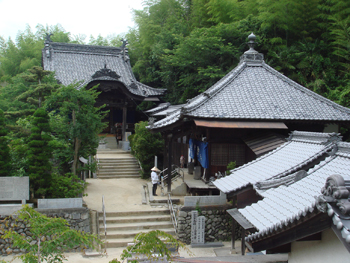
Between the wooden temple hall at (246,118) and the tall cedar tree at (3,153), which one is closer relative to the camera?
the tall cedar tree at (3,153)

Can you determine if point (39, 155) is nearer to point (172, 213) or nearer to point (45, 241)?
point (172, 213)

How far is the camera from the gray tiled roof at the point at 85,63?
26.1m

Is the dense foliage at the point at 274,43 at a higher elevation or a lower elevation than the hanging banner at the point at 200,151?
higher

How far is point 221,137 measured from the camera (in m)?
12.6

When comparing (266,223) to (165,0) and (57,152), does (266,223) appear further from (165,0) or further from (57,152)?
(165,0)

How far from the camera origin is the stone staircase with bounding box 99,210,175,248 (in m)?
11.2

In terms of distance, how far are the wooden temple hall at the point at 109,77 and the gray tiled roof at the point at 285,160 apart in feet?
51.0

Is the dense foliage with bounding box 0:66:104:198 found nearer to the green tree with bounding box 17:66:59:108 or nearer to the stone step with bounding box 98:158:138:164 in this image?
the green tree with bounding box 17:66:59:108

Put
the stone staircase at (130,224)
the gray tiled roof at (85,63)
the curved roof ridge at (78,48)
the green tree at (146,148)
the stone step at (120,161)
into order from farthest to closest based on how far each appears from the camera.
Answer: the curved roof ridge at (78,48)
the gray tiled roof at (85,63)
the stone step at (120,161)
the green tree at (146,148)
the stone staircase at (130,224)

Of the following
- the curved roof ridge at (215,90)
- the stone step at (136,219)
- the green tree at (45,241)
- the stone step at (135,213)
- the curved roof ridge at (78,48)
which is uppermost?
the curved roof ridge at (78,48)

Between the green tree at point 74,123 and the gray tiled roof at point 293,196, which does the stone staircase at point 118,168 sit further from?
the gray tiled roof at point 293,196

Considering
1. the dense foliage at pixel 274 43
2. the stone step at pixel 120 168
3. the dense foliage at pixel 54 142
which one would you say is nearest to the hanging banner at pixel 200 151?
the dense foliage at pixel 54 142

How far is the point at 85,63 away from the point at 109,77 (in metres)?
7.13

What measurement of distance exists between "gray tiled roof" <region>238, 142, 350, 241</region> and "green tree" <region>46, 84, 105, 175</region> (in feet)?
26.5
